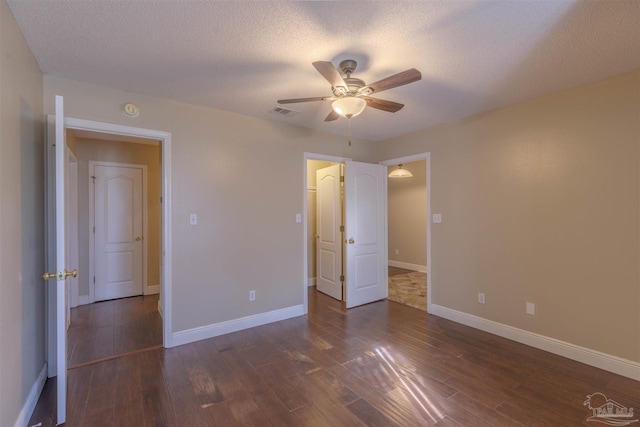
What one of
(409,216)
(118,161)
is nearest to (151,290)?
(118,161)

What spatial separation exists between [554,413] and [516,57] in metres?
2.52

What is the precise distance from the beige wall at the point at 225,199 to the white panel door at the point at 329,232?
72cm

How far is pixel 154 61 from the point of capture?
A: 7.29 ft

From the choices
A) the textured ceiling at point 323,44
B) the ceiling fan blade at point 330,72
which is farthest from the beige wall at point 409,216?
the ceiling fan blade at point 330,72

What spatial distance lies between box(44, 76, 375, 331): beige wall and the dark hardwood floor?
0.58 m

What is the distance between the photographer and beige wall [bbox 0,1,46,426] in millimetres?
1573

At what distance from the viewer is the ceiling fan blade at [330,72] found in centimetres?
177

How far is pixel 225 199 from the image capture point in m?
3.29

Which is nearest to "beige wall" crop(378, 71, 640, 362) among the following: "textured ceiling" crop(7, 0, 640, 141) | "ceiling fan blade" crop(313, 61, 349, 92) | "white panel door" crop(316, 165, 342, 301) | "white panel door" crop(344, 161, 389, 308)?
"textured ceiling" crop(7, 0, 640, 141)

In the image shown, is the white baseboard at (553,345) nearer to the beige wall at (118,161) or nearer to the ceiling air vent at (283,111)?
the ceiling air vent at (283,111)

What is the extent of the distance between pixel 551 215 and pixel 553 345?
4.14ft

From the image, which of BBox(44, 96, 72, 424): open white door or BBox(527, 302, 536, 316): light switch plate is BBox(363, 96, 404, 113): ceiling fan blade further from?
BBox(527, 302, 536, 316): light switch plate

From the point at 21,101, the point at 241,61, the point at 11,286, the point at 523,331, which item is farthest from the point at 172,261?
the point at 523,331

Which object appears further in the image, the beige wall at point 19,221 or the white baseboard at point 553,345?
the white baseboard at point 553,345
